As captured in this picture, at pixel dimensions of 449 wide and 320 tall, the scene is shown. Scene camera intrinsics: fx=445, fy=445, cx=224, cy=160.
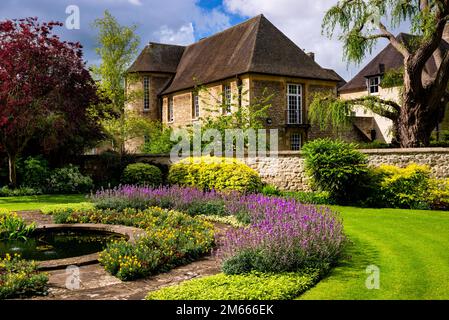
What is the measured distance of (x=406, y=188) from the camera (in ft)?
47.3

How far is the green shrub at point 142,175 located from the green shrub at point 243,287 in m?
14.1

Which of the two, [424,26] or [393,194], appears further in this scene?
[424,26]

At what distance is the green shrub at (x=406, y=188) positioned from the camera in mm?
14219

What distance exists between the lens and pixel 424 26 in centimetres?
1551

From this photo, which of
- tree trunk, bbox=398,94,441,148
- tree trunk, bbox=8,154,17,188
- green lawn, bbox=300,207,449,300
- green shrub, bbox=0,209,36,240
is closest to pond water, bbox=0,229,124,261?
green shrub, bbox=0,209,36,240

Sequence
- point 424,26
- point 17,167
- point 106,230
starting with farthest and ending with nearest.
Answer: point 17,167 < point 424,26 < point 106,230

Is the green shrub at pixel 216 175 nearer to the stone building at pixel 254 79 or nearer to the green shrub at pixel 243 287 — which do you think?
the stone building at pixel 254 79

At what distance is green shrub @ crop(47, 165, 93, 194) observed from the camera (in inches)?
790

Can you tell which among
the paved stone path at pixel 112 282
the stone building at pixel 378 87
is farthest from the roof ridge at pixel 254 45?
the paved stone path at pixel 112 282

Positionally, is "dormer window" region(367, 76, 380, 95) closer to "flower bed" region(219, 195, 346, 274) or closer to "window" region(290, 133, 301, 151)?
"window" region(290, 133, 301, 151)

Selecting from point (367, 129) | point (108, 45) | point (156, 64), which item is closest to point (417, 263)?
point (108, 45)

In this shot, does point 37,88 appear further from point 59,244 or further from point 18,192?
point 59,244

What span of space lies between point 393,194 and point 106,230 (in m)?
9.40
